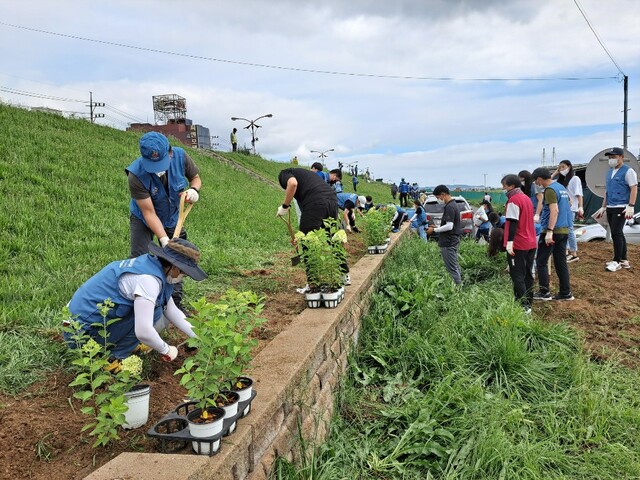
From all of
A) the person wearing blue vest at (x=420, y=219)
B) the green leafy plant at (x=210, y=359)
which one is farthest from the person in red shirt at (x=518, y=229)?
the person wearing blue vest at (x=420, y=219)

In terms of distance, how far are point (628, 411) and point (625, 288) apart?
3.92 meters

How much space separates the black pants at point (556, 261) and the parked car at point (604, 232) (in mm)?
5955

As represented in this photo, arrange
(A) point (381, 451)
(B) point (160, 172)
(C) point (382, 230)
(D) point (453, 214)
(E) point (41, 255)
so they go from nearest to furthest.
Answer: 1. (A) point (381, 451)
2. (B) point (160, 172)
3. (E) point (41, 255)
4. (D) point (453, 214)
5. (C) point (382, 230)

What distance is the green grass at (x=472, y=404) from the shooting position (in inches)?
106

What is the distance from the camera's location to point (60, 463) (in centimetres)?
187

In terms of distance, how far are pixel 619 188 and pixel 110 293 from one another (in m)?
7.26

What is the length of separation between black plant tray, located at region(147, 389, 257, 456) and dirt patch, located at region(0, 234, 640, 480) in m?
0.08

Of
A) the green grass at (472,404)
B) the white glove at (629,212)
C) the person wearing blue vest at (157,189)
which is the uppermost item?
the person wearing blue vest at (157,189)

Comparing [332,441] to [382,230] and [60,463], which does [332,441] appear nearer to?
[60,463]

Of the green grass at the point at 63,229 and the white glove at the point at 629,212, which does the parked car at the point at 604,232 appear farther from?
the green grass at the point at 63,229

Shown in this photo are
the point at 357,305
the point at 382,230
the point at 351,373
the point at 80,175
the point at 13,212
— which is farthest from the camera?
the point at 80,175

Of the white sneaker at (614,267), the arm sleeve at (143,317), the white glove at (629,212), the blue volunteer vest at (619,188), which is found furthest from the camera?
the white sneaker at (614,267)

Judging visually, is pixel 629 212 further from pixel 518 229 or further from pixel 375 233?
pixel 375 233

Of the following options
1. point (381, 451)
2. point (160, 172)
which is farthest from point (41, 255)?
point (381, 451)
